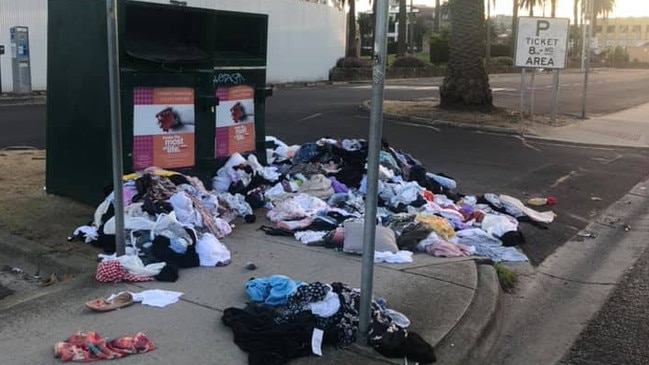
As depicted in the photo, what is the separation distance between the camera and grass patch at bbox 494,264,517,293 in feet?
17.8

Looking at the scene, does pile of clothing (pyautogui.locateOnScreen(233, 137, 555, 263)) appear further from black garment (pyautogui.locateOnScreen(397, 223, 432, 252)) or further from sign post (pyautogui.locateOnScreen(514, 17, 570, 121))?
sign post (pyautogui.locateOnScreen(514, 17, 570, 121))

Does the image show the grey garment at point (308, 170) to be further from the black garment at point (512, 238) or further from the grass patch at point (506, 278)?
the grass patch at point (506, 278)

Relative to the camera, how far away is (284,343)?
12.4 ft

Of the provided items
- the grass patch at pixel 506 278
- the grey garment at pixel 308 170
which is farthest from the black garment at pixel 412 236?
the grey garment at pixel 308 170

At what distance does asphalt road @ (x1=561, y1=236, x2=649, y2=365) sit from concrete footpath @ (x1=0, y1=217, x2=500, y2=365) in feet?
2.03

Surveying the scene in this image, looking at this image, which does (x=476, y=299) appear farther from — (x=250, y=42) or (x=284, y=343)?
(x=250, y=42)

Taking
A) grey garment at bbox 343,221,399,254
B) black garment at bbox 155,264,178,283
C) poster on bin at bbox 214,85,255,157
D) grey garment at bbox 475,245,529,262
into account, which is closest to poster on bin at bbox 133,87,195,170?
poster on bin at bbox 214,85,255,157

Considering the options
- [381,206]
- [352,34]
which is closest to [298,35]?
[352,34]

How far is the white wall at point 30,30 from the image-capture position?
21297 millimetres

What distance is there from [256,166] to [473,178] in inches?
143

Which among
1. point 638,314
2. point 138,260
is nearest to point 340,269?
point 138,260

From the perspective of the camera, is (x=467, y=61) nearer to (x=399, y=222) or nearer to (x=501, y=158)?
(x=501, y=158)

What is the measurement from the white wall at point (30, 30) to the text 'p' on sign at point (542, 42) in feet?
50.3

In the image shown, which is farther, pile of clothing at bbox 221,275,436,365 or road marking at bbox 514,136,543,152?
road marking at bbox 514,136,543,152
